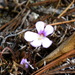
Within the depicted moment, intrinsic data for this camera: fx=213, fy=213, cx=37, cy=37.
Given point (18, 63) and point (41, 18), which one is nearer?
point (18, 63)

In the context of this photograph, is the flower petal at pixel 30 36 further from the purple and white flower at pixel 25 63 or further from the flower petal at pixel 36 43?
the purple and white flower at pixel 25 63

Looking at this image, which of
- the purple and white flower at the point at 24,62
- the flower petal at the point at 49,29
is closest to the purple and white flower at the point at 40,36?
the flower petal at the point at 49,29

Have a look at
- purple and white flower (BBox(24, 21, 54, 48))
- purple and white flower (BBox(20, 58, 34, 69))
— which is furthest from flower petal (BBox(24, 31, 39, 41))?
purple and white flower (BBox(20, 58, 34, 69))

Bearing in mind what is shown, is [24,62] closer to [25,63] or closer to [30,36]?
[25,63]

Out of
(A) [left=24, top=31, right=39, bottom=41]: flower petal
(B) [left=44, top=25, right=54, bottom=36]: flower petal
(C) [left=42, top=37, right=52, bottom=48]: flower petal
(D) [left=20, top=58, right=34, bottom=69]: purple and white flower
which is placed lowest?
(D) [left=20, top=58, right=34, bottom=69]: purple and white flower

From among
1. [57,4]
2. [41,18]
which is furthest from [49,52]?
[57,4]

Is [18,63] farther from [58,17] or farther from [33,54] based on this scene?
[58,17]

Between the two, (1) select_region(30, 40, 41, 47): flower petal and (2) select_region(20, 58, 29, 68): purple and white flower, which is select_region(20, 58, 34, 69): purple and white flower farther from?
(1) select_region(30, 40, 41, 47): flower petal

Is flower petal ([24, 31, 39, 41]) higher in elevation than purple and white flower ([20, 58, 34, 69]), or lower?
higher

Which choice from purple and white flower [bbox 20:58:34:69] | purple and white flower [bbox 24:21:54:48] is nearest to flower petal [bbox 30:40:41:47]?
purple and white flower [bbox 24:21:54:48]

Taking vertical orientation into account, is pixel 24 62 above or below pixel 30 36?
below

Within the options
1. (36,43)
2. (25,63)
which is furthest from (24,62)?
(36,43)
